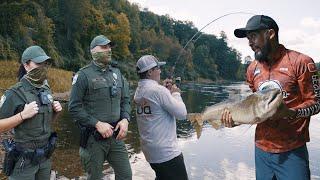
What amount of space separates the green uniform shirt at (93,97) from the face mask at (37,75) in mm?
609

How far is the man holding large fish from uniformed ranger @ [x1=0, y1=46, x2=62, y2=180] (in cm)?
247

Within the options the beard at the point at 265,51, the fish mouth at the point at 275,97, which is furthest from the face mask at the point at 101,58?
the fish mouth at the point at 275,97

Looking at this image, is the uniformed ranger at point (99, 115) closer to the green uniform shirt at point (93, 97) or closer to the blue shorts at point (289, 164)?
the green uniform shirt at point (93, 97)

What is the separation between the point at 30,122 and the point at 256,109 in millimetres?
2928

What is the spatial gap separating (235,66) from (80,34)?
90.7m

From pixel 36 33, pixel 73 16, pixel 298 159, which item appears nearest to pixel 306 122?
pixel 298 159

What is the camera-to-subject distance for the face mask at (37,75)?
570 centimetres

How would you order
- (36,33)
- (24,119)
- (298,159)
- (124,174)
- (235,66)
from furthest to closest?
(235,66)
(36,33)
(124,174)
(24,119)
(298,159)

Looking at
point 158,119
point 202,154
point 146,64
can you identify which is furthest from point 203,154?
point 146,64

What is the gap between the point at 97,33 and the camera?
79.8 metres

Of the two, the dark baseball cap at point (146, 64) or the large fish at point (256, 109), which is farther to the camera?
the dark baseball cap at point (146, 64)

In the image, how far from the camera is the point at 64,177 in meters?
9.80

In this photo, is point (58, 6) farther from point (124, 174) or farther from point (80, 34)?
point (124, 174)

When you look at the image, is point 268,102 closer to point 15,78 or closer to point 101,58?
point 101,58
